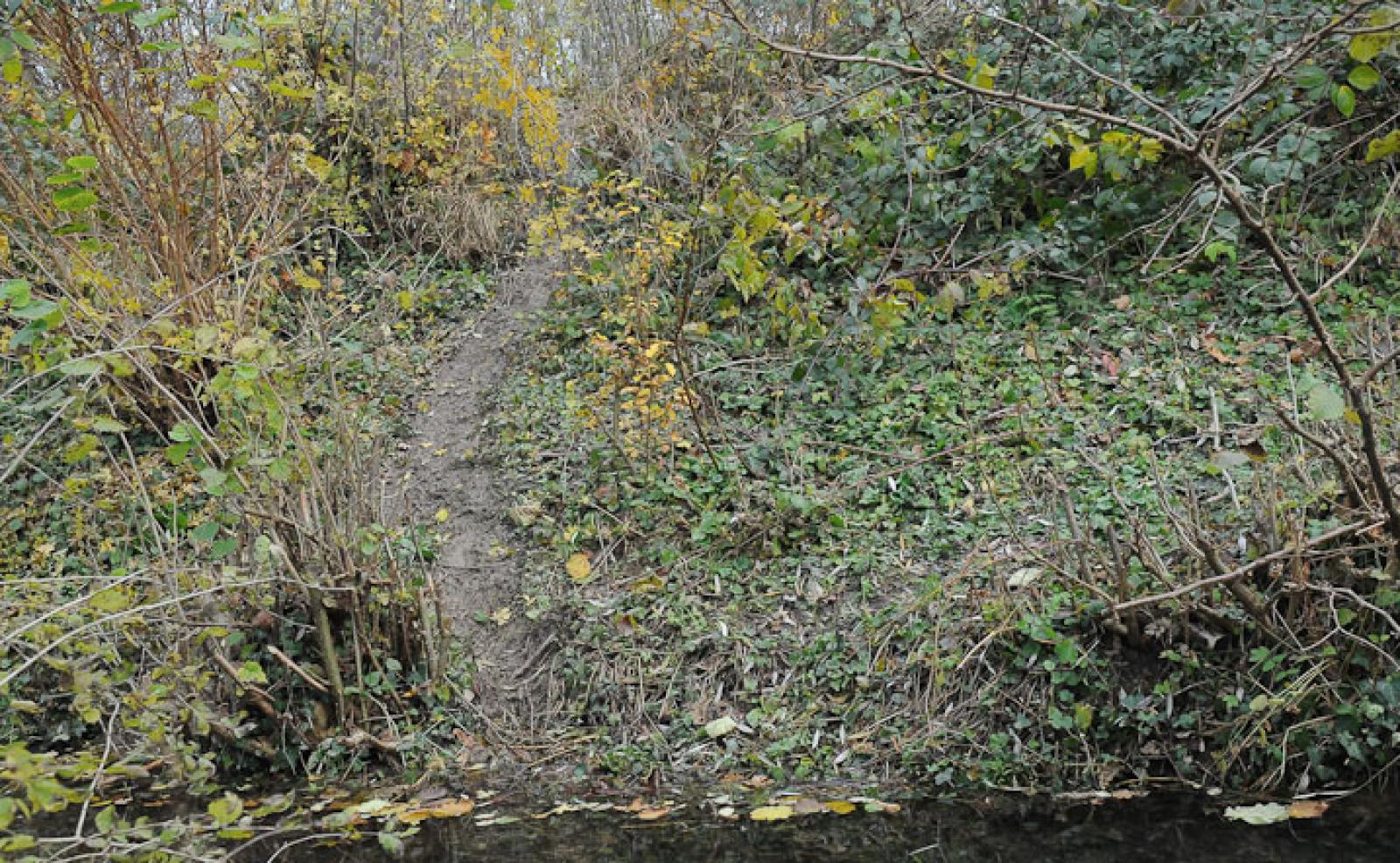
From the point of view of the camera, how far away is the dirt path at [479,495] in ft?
17.7

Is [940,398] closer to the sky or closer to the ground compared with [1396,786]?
closer to the sky

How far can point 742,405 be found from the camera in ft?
21.6

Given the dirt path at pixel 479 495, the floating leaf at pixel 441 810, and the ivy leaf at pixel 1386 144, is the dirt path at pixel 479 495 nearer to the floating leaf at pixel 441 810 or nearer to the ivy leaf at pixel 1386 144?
the floating leaf at pixel 441 810

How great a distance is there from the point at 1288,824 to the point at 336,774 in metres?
3.57

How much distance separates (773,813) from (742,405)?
293cm

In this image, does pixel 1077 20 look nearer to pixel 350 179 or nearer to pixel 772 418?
pixel 772 418

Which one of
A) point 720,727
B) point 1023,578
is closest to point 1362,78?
point 1023,578

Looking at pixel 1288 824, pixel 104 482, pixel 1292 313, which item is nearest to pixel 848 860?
pixel 1288 824

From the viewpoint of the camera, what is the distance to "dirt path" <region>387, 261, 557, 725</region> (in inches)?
213

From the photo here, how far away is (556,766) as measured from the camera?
4.71m

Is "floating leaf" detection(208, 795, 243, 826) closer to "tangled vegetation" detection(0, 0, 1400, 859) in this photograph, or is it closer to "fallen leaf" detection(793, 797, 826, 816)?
"tangled vegetation" detection(0, 0, 1400, 859)

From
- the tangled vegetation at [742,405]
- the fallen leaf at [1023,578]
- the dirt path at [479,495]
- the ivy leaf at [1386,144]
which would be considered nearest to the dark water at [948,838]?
the tangled vegetation at [742,405]

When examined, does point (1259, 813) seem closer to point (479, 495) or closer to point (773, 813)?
point (773, 813)

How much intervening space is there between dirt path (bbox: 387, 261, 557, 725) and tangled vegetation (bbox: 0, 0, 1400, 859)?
0.54 feet
